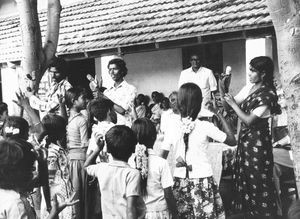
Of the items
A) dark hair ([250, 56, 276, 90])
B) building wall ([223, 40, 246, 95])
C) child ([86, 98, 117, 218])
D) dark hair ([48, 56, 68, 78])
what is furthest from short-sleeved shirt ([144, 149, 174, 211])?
building wall ([223, 40, 246, 95])

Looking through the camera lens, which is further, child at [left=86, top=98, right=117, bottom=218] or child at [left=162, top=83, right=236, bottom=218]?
child at [left=86, top=98, right=117, bottom=218]

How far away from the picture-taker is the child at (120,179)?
4023 mm

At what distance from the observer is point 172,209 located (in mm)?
4609

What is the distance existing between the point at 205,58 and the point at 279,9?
26.9 ft

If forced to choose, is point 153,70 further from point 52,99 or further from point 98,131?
point 98,131

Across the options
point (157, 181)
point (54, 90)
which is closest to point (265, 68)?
point (157, 181)

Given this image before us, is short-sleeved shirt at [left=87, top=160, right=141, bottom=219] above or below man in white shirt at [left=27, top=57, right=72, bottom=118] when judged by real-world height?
below

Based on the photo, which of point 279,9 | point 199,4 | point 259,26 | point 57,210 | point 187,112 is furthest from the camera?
point 199,4

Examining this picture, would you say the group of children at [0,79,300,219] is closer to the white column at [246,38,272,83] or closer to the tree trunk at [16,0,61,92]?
the tree trunk at [16,0,61,92]

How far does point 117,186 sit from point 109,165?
0.18 m

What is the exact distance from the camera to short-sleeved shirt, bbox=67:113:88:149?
585 cm

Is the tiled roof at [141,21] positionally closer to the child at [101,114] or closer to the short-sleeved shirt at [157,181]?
the child at [101,114]

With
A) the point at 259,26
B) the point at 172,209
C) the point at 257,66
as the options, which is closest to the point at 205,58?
the point at 259,26

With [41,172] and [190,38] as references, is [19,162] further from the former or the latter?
[190,38]
